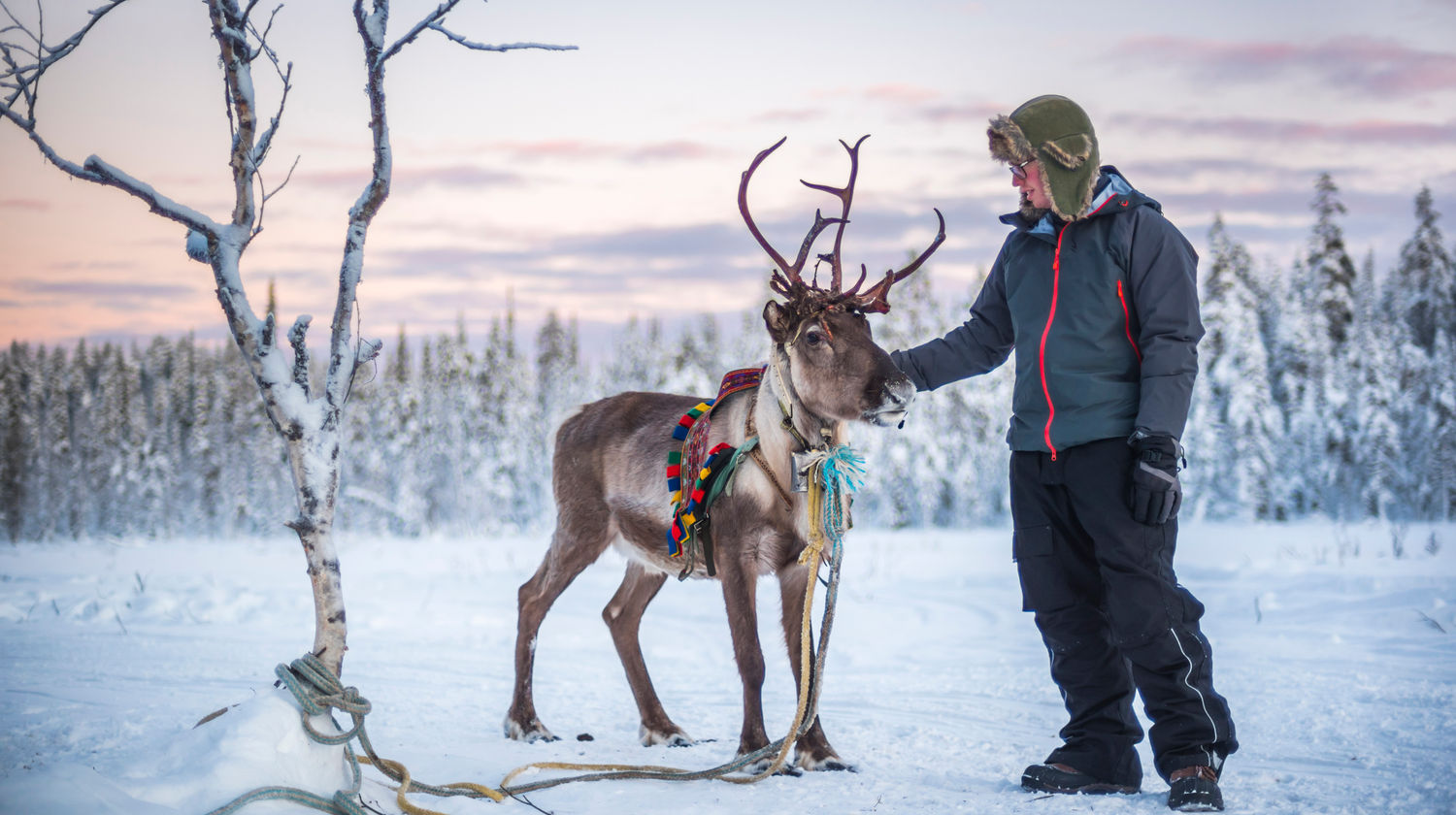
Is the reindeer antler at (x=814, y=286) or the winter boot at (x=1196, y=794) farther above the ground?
the reindeer antler at (x=814, y=286)

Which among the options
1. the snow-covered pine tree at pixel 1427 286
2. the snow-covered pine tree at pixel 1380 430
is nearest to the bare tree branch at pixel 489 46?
the snow-covered pine tree at pixel 1380 430

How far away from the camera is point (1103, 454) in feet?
13.1

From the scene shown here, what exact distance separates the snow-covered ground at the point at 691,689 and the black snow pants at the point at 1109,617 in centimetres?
28

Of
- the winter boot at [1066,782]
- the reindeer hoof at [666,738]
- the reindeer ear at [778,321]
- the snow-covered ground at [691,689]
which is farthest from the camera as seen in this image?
the reindeer hoof at [666,738]

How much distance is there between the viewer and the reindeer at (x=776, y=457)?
4.36m

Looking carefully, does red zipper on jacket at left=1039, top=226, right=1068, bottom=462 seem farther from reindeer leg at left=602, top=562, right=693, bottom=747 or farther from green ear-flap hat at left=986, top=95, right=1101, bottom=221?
reindeer leg at left=602, top=562, right=693, bottom=747

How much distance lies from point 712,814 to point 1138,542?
6.53ft

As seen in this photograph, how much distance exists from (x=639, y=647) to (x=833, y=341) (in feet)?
8.13

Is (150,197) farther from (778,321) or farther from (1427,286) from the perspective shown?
(1427,286)

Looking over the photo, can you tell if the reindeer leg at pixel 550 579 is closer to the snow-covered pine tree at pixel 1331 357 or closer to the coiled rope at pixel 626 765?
the coiled rope at pixel 626 765

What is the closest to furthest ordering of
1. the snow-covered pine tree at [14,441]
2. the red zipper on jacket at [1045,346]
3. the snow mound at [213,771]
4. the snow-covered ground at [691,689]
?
the snow mound at [213,771], the snow-covered ground at [691,689], the red zipper on jacket at [1045,346], the snow-covered pine tree at [14,441]

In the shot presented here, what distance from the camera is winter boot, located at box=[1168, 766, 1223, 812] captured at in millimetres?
3516

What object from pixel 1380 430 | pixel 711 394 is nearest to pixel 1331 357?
pixel 1380 430

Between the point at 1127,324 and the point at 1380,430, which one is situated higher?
the point at 1127,324
